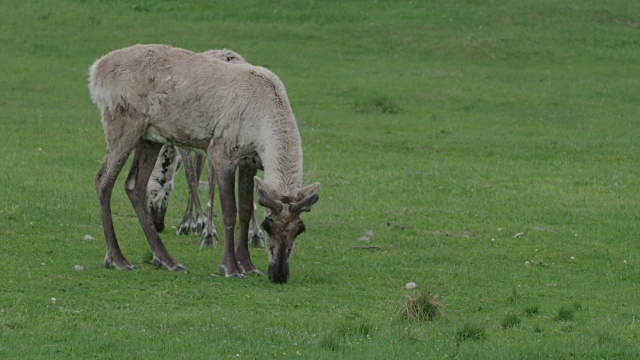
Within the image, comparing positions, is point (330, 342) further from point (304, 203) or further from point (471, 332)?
point (304, 203)

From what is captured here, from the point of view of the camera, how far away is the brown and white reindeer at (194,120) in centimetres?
1186

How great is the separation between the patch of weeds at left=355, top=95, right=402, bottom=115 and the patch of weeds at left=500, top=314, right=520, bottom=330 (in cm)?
1631

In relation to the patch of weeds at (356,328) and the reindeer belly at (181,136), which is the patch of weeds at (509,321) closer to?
the patch of weeds at (356,328)

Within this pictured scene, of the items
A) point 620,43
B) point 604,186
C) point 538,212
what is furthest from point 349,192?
point 620,43

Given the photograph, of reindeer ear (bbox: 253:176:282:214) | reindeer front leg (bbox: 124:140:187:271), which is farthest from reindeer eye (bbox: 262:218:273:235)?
reindeer front leg (bbox: 124:140:187:271)

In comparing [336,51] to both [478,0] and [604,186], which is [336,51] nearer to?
[478,0]

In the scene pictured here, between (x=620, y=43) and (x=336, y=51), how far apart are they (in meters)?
8.53

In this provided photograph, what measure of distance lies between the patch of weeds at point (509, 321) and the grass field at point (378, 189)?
0.06 feet

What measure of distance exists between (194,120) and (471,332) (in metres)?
4.27

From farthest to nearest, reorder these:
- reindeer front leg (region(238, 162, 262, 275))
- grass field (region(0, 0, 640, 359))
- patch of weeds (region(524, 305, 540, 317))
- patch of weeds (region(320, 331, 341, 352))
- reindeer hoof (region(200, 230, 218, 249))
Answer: reindeer hoof (region(200, 230, 218, 249)) < reindeer front leg (region(238, 162, 262, 275)) < patch of weeds (region(524, 305, 540, 317)) < grass field (region(0, 0, 640, 359)) < patch of weeds (region(320, 331, 341, 352))

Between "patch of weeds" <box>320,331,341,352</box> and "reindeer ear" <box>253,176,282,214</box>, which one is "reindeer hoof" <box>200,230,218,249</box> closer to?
"reindeer ear" <box>253,176,282,214</box>

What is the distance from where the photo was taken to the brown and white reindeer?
11.9 metres

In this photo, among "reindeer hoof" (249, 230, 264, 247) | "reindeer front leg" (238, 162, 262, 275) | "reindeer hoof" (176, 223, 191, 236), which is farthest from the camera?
"reindeer hoof" (176, 223, 191, 236)

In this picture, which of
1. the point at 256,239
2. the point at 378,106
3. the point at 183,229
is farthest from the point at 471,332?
the point at 378,106
